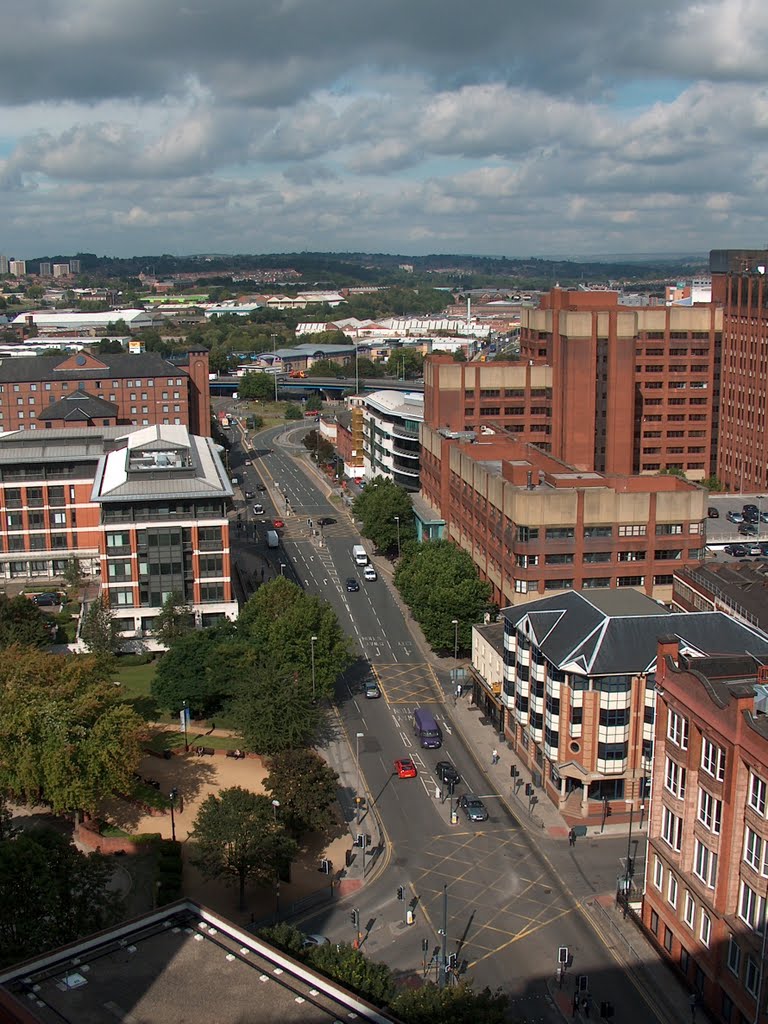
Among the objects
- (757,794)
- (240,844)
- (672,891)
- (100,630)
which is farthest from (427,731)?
(757,794)

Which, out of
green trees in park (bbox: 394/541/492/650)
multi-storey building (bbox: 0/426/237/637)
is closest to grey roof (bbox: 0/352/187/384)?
multi-storey building (bbox: 0/426/237/637)

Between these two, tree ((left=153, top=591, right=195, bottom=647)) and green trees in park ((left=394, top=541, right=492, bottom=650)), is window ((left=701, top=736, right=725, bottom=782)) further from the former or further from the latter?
tree ((left=153, top=591, right=195, bottom=647))

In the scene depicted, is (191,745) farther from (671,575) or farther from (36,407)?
(36,407)

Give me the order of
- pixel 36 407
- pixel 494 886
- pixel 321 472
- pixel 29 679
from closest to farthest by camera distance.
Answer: pixel 494 886 < pixel 29 679 < pixel 36 407 < pixel 321 472

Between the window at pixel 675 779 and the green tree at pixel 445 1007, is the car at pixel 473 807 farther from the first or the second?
the green tree at pixel 445 1007

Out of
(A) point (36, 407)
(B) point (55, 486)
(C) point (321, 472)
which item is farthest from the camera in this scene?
(C) point (321, 472)

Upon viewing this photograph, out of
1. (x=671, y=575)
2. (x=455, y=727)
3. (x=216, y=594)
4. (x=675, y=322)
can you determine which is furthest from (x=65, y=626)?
(x=675, y=322)
